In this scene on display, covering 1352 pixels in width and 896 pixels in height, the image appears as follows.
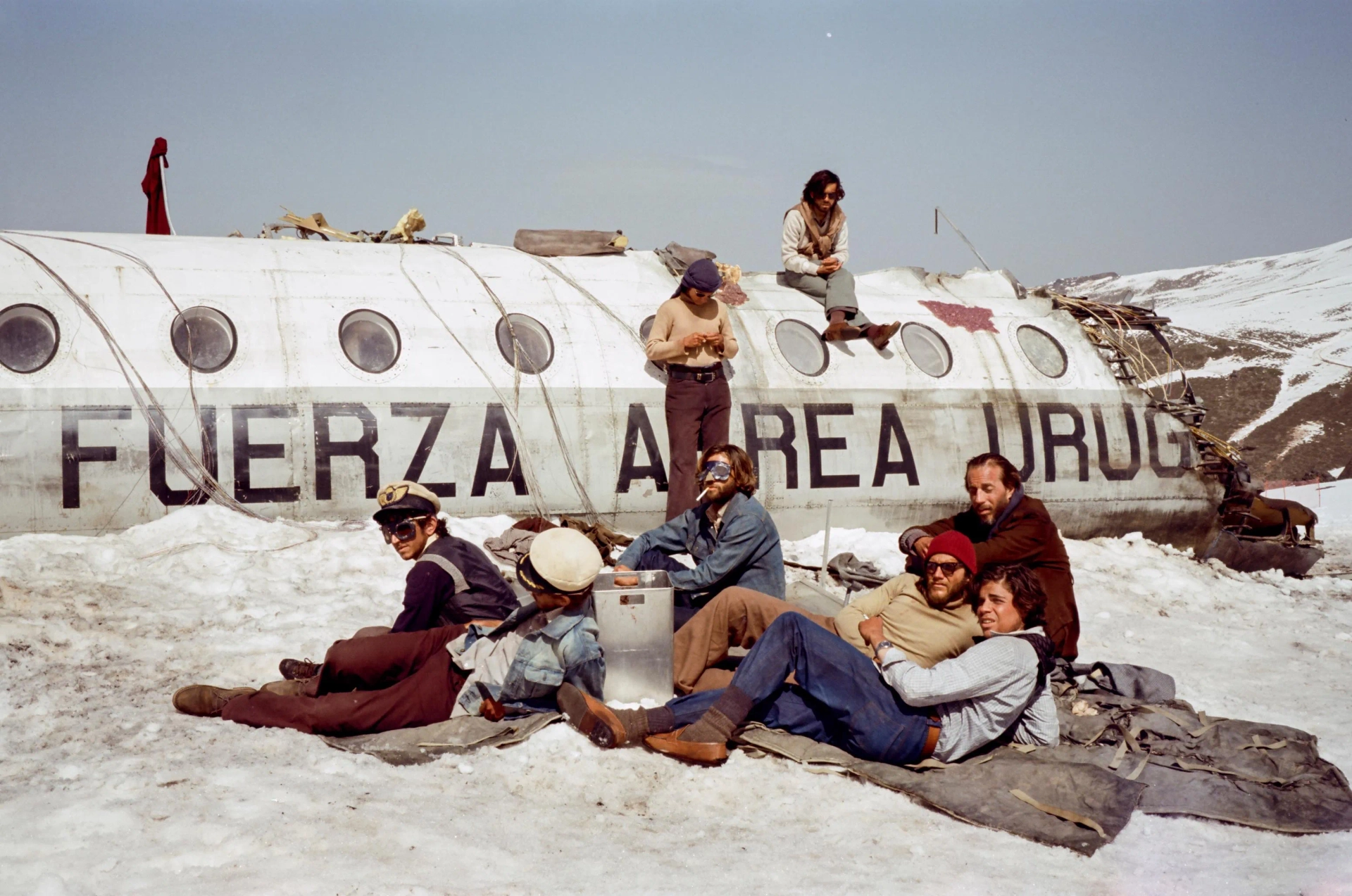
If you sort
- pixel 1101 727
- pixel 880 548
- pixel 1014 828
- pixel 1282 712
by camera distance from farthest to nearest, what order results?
pixel 880 548, pixel 1282 712, pixel 1101 727, pixel 1014 828

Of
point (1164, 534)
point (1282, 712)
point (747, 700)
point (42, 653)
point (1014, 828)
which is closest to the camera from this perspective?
point (1014, 828)

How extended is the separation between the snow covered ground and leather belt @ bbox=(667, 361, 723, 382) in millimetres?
3164

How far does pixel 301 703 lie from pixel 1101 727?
3968mm

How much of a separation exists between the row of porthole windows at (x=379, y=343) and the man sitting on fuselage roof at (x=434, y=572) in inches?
144

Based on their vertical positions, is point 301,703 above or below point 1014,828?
above

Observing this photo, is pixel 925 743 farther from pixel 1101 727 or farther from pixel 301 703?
pixel 301 703

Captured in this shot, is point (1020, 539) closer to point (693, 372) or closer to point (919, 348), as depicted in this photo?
point (693, 372)

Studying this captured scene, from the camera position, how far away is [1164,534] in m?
11.7

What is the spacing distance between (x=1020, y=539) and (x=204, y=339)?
638cm

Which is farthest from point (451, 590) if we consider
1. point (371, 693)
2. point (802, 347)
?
point (802, 347)

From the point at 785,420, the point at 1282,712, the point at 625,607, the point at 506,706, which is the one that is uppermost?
the point at 785,420

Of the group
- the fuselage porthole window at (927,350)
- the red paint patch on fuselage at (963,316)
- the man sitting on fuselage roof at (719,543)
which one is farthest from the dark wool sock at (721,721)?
the red paint patch on fuselage at (963,316)

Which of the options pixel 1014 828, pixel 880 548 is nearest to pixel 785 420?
pixel 880 548

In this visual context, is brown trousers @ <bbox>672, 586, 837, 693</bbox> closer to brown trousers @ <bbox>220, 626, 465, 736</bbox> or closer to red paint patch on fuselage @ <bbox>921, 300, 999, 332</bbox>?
brown trousers @ <bbox>220, 626, 465, 736</bbox>
